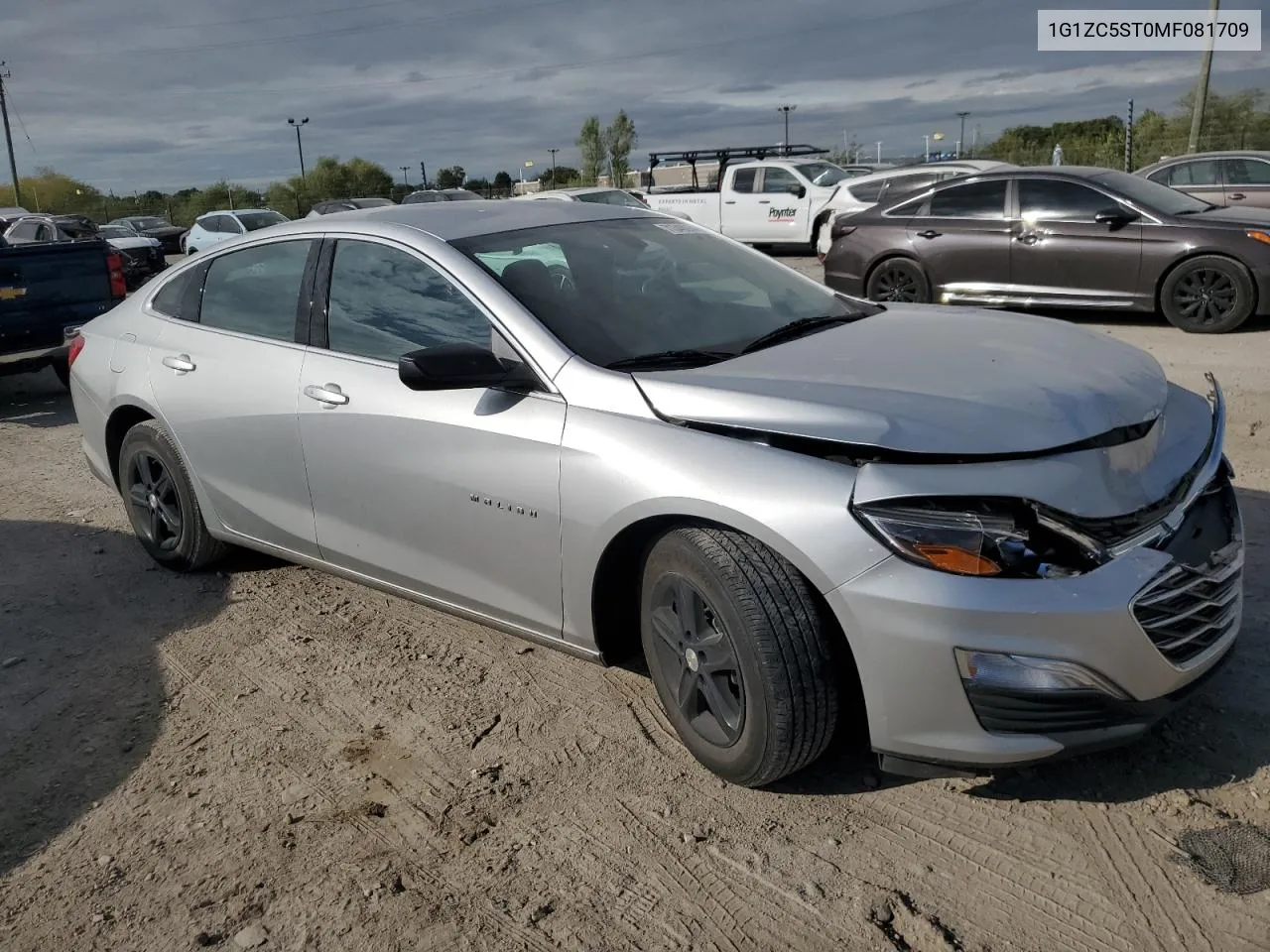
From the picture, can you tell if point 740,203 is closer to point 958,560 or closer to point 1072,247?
point 1072,247

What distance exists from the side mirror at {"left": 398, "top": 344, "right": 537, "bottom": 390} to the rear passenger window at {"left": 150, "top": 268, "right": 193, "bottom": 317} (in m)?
2.08

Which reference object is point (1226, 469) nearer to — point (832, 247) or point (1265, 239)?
point (1265, 239)

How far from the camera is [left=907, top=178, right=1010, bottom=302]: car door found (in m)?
10.6

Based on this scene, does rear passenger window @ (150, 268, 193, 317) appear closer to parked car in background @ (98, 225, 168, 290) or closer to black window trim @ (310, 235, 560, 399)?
black window trim @ (310, 235, 560, 399)

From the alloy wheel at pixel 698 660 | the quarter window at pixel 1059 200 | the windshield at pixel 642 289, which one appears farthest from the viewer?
the quarter window at pixel 1059 200

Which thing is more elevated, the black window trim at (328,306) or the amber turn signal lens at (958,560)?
the black window trim at (328,306)

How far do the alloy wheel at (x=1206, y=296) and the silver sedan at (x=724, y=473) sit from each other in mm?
6700

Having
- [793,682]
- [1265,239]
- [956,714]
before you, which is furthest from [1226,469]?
[1265,239]

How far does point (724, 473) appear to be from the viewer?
9.46 ft

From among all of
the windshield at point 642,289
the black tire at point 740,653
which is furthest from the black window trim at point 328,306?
the black tire at point 740,653

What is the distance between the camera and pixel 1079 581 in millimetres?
2561

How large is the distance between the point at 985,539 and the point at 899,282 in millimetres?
9014

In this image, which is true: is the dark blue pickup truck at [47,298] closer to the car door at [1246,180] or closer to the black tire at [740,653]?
the black tire at [740,653]

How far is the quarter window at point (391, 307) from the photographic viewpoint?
3.67 m
